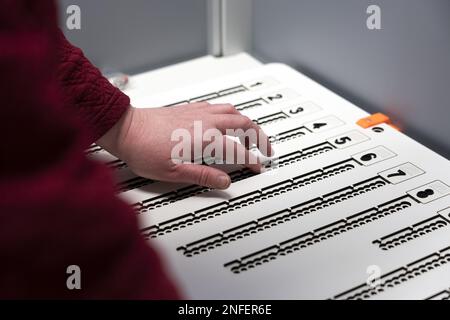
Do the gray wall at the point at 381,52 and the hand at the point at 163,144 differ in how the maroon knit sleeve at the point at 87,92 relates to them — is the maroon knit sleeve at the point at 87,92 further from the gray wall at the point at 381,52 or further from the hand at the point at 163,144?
the gray wall at the point at 381,52

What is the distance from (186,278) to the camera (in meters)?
0.62

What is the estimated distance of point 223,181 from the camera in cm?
72

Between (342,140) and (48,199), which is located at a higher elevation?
(48,199)

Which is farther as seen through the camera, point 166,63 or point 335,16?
point 166,63

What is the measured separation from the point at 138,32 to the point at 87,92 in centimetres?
32

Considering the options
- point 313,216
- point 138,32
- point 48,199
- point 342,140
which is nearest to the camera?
point 48,199

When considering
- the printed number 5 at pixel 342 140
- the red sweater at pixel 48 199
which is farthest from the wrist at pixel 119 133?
the red sweater at pixel 48 199

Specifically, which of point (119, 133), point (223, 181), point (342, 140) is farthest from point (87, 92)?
point (342, 140)

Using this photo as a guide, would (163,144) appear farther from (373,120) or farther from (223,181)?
(373,120)

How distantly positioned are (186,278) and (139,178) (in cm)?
17

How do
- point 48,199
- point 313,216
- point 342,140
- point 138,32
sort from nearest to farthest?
point 48,199 < point 313,216 < point 342,140 < point 138,32

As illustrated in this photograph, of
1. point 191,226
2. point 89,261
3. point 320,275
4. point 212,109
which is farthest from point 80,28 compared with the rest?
point 89,261

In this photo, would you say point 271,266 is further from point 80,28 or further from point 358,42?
point 80,28

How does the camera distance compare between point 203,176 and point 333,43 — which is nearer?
point 203,176
